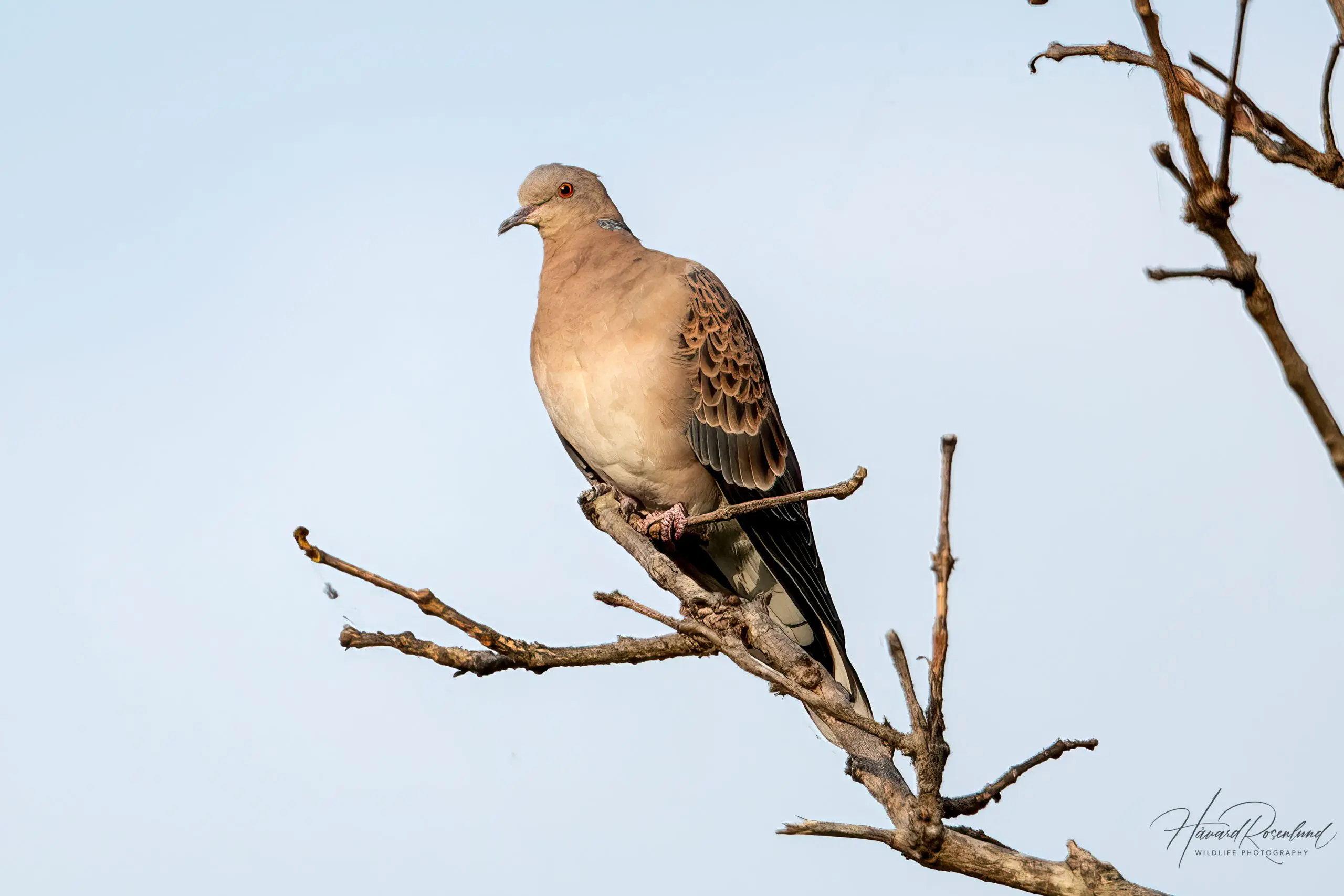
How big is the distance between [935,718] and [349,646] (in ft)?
5.27

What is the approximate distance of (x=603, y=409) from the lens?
17.9ft

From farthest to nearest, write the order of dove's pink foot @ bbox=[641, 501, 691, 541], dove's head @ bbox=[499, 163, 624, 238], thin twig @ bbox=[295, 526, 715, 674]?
dove's head @ bbox=[499, 163, 624, 238]
dove's pink foot @ bbox=[641, 501, 691, 541]
thin twig @ bbox=[295, 526, 715, 674]

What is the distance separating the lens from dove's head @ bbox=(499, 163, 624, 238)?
6.23 meters

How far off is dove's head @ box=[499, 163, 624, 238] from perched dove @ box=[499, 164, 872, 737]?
221 mm

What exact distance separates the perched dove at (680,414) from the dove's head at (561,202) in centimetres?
22

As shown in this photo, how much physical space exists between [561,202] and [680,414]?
1.34 m

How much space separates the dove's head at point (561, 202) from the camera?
20.4 ft

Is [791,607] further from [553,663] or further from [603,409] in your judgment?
[553,663]

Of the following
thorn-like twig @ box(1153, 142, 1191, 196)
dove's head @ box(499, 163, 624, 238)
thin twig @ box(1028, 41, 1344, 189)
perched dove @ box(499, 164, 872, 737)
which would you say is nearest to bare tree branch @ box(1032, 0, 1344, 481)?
thorn-like twig @ box(1153, 142, 1191, 196)

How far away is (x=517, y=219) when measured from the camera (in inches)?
247

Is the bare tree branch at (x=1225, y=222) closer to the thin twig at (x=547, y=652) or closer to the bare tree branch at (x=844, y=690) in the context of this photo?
the bare tree branch at (x=844, y=690)

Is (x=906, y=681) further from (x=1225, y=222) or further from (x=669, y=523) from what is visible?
(x=669, y=523)

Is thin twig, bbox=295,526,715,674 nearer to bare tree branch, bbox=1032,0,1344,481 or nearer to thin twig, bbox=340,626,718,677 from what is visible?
thin twig, bbox=340,626,718,677

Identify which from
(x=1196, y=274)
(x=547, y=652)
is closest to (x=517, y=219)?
(x=547, y=652)
